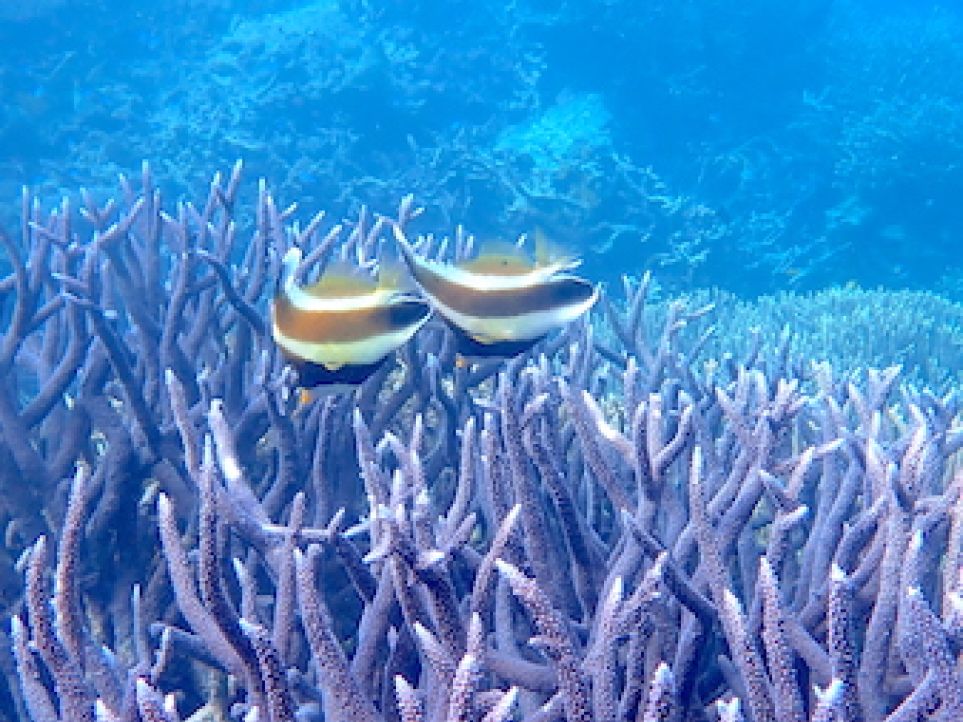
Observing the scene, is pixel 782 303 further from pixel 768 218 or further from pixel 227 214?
pixel 227 214

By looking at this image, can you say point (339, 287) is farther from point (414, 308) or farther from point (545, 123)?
point (545, 123)

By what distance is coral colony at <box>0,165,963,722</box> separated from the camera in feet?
5.68

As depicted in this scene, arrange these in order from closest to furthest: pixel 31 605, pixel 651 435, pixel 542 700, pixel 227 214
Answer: pixel 31 605, pixel 542 700, pixel 651 435, pixel 227 214

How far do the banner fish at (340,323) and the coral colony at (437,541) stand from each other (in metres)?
0.01

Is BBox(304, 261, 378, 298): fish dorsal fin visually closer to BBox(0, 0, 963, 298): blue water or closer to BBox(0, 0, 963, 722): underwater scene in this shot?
BBox(0, 0, 963, 722): underwater scene

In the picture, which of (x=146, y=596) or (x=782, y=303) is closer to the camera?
(x=146, y=596)

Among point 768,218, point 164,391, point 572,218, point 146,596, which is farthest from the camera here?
point 768,218

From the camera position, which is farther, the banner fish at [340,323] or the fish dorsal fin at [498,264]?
the fish dorsal fin at [498,264]

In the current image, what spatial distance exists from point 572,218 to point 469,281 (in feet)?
32.0

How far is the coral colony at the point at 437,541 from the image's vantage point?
1.73 m

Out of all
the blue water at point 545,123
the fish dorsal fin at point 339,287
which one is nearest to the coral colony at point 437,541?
the fish dorsal fin at point 339,287

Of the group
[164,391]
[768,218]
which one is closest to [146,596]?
[164,391]

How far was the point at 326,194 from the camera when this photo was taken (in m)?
12.9

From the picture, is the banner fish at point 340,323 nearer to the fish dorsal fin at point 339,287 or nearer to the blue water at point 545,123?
the fish dorsal fin at point 339,287
